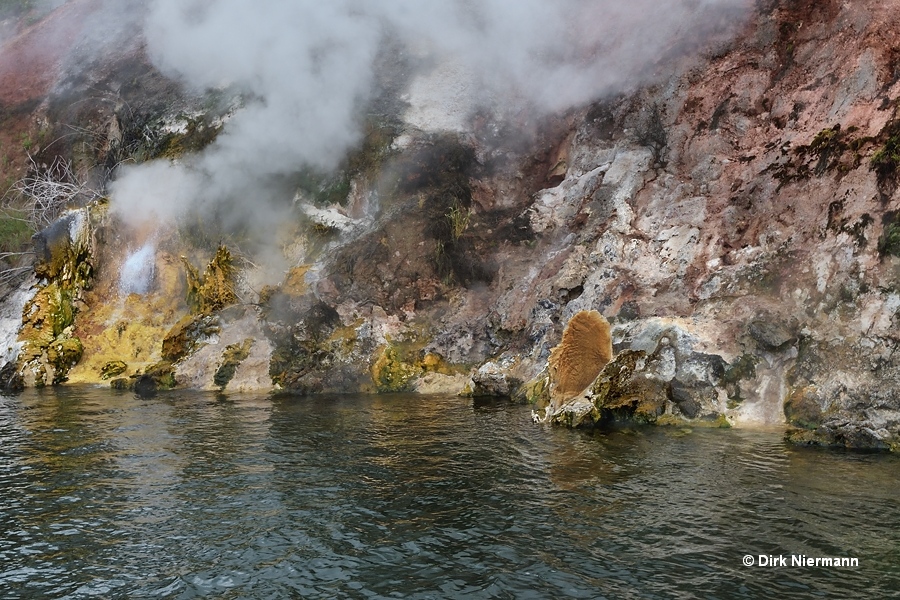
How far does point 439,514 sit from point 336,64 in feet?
94.2

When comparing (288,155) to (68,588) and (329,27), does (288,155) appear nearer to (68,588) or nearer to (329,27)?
(329,27)

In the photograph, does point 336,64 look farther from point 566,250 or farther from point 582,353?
point 582,353

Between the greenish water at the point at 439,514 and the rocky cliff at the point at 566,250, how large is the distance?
2515mm

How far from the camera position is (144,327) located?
27406mm

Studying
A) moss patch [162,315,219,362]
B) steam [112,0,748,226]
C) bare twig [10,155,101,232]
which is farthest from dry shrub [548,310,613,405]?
bare twig [10,155,101,232]

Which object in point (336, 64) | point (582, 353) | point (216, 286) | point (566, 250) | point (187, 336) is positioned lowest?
point (582, 353)

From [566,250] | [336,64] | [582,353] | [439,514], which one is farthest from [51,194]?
[439,514]

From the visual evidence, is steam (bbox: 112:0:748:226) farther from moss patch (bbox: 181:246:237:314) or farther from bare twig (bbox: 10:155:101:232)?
moss patch (bbox: 181:246:237:314)

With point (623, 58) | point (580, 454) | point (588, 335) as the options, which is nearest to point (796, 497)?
point (580, 454)

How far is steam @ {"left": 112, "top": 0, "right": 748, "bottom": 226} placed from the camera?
28.2 meters

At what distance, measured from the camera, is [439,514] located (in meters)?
8.77

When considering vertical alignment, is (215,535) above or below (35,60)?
below

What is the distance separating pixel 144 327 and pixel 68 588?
22.8 meters

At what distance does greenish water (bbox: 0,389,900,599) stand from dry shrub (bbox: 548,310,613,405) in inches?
72.9
